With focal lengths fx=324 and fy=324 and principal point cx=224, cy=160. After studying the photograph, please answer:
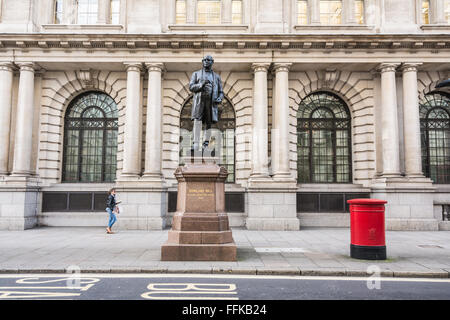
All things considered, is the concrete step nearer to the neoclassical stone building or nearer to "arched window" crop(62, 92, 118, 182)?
the neoclassical stone building

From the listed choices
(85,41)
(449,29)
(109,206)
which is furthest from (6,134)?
(449,29)

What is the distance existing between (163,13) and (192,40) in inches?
109

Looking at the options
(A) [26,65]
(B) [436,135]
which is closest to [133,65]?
(A) [26,65]

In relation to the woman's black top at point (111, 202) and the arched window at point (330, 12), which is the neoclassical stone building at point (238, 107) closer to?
the arched window at point (330, 12)

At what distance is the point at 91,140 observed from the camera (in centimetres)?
1744

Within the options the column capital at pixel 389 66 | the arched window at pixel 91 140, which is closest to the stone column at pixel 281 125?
the column capital at pixel 389 66

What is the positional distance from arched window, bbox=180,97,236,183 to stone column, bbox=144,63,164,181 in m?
1.60

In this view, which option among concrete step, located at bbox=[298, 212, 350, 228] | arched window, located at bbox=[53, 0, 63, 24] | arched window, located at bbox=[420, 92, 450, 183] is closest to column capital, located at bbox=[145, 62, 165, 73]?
arched window, located at bbox=[53, 0, 63, 24]

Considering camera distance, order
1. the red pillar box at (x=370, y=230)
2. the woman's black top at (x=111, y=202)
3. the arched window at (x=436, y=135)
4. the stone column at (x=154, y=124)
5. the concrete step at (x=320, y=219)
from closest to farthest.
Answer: the red pillar box at (x=370, y=230) < the woman's black top at (x=111, y=202) < the stone column at (x=154, y=124) < the concrete step at (x=320, y=219) < the arched window at (x=436, y=135)

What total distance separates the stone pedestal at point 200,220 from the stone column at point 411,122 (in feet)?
37.7

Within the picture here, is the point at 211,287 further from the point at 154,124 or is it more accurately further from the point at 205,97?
the point at 154,124

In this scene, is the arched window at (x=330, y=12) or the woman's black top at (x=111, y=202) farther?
the arched window at (x=330, y=12)

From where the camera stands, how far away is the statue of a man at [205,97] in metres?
8.96

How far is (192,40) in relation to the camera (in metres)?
15.7
